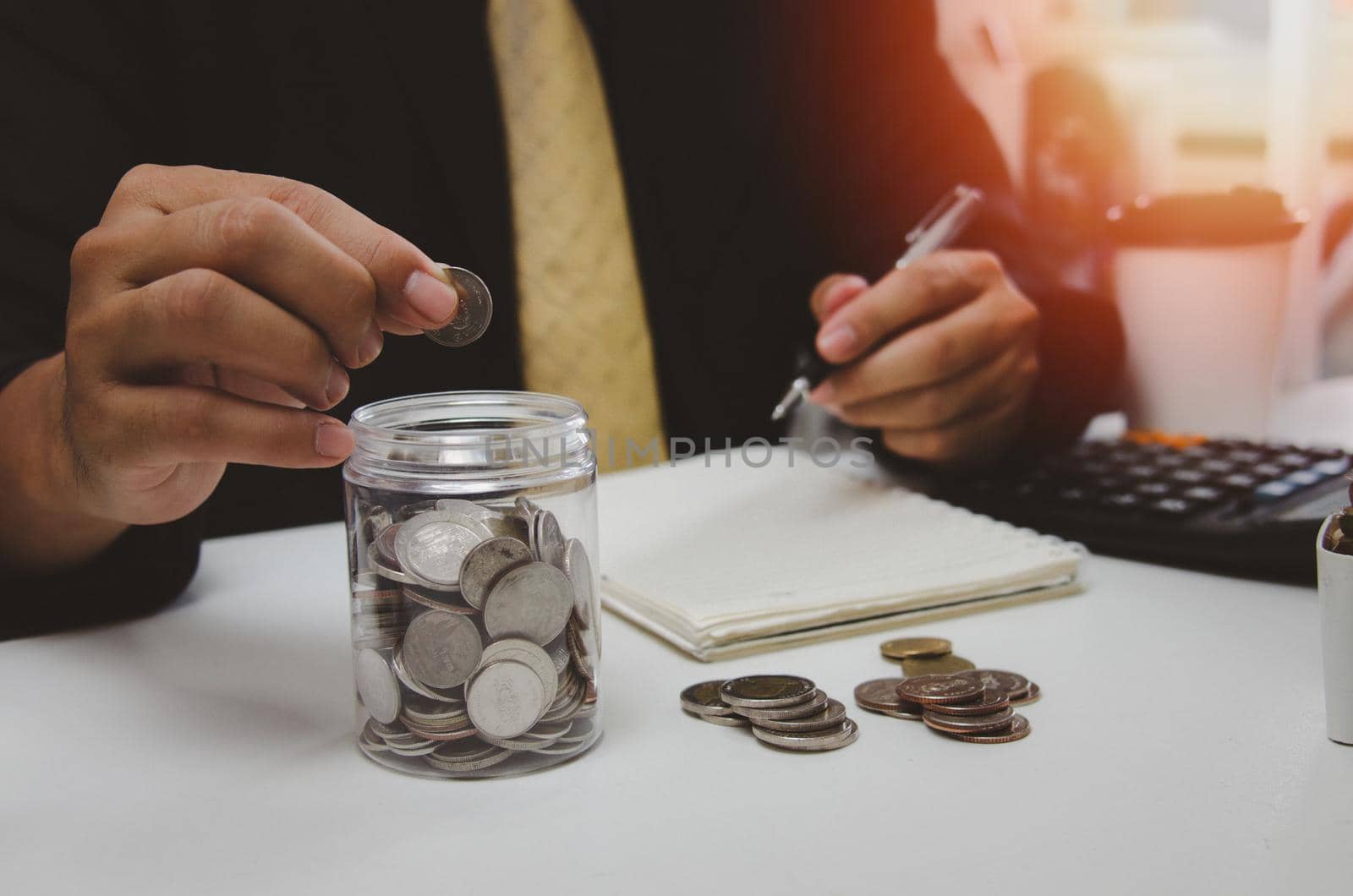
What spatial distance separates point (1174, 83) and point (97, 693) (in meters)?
2.07

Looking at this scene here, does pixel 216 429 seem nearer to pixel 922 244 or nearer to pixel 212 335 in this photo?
pixel 212 335

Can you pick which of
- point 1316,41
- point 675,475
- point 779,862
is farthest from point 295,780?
point 1316,41

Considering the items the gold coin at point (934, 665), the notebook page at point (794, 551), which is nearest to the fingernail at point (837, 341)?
the notebook page at point (794, 551)

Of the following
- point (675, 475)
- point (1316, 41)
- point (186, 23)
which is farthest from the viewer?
point (1316, 41)

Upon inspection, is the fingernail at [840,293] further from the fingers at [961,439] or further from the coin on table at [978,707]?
the coin on table at [978,707]

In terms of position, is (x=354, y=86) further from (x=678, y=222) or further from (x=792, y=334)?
(x=792, y=334)

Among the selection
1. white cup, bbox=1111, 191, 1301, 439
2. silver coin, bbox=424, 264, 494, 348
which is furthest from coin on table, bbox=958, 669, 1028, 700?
white cup, bbox=1111, 191, 1301, 439

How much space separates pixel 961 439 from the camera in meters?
1.15

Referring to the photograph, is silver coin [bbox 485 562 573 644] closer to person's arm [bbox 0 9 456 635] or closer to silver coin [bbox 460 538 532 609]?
silver coin [bbox 460 538 532 609]

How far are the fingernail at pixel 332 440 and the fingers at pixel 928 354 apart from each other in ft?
1.91

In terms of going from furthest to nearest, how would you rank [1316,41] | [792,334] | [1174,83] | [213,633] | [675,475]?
[1174,83], [792,334], [1316,41], [675,475], [213,633]

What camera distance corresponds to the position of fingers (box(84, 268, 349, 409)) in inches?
20.9

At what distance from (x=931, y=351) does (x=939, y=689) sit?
1.74ft

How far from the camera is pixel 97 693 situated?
656 mm
